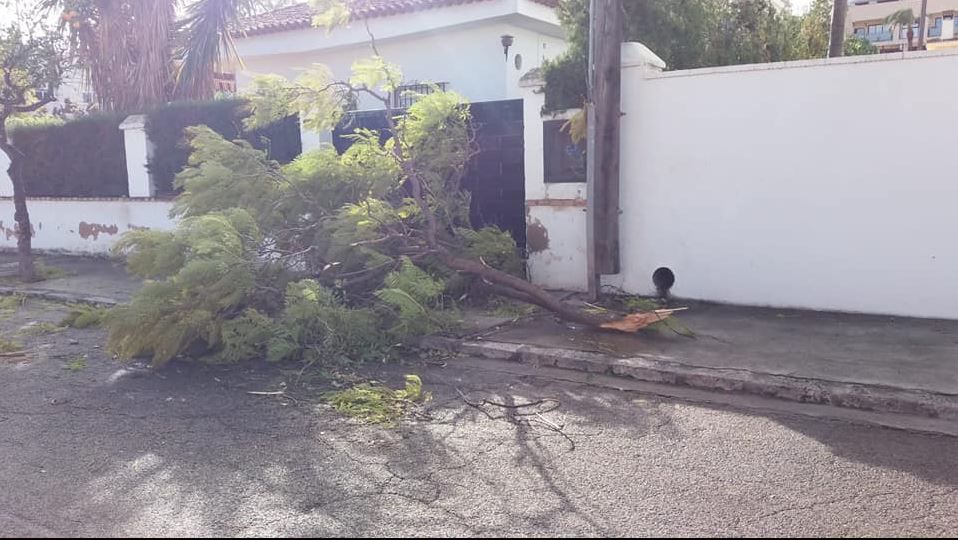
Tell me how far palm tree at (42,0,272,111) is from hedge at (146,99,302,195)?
142 centimetres

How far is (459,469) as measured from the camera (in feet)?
14.5

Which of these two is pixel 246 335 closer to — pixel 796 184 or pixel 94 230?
pixel 796 184

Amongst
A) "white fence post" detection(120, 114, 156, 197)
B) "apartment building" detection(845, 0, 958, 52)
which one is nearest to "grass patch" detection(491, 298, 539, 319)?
"white fence post" detection(120, 114, 156, 197)

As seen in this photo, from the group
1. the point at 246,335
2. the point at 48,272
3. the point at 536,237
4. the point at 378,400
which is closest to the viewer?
the point at 378,400

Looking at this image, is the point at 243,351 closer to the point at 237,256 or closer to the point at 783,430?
the point at 237,256

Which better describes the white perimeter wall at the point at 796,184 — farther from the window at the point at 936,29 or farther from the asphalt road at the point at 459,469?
the window at the point at 936,29

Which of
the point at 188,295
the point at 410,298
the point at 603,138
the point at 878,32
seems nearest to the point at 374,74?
the point at 603,138

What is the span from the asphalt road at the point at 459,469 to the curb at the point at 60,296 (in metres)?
4.24

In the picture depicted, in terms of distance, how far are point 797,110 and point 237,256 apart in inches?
218

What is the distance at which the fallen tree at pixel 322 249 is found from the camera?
6699 mm

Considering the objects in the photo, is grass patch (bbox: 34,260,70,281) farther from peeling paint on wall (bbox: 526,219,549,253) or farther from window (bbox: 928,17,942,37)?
window (bbox: 928,17,942,37)

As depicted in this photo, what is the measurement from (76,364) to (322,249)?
247cm

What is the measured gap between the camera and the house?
1345cm

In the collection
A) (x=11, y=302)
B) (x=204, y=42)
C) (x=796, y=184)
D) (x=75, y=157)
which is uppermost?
(x=204, y=42)
